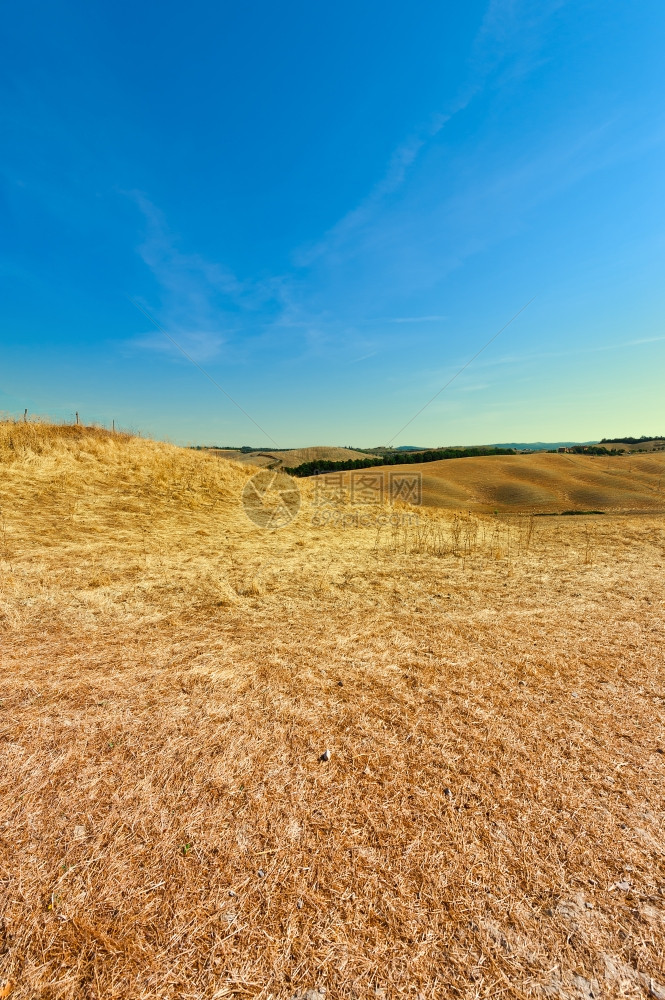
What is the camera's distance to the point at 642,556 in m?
11.0

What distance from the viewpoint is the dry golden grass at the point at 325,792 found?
2068 mm

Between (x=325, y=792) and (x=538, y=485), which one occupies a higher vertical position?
(x=325, y=792)

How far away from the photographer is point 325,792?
10.3 feet

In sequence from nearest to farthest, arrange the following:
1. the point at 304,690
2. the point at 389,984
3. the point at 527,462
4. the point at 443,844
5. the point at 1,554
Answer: the point at 389,984, the point at 443,844, the point at 304,690, the point at 1,554, the point at 527,462

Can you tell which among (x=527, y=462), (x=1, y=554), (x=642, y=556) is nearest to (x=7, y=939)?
(x=1, y=554)

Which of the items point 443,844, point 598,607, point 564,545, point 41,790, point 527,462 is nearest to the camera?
point 443,844

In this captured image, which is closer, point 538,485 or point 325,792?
point 325,792

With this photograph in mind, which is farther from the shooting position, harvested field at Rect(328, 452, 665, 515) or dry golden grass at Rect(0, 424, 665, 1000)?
harvested field at Rect(328, 452, 665, 515)

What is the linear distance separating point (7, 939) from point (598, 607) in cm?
878

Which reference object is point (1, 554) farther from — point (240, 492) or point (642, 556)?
point (642, 556)

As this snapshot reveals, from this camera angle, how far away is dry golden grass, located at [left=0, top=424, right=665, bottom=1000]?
207cm

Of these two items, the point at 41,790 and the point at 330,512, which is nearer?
the point at 41,790

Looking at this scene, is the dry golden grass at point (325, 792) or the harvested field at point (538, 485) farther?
the harvested field at point (538, 485)

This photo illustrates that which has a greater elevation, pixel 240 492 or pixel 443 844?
pixel 240 492
